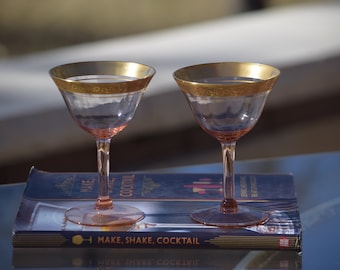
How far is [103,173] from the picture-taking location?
0.71 metres

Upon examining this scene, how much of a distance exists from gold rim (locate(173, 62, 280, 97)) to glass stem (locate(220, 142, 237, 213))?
0.17 ft

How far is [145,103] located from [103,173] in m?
0.81

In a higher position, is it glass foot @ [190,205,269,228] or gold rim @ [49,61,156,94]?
gold rim @ [49,61,156,94]

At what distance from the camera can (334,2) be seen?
2.25m

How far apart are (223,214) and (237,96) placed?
11cm

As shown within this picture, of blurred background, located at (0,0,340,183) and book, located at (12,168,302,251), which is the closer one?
book, located at (12,168,302,251)

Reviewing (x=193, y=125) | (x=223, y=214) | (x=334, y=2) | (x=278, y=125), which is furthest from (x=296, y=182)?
(x=334, y=2)

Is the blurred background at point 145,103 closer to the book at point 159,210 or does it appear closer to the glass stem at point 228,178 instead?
the book at point 159,210

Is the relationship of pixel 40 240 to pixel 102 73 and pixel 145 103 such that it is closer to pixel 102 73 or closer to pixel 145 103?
pixel 102 73

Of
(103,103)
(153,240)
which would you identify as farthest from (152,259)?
(103,103)

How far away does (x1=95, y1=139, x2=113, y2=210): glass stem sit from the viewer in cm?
71

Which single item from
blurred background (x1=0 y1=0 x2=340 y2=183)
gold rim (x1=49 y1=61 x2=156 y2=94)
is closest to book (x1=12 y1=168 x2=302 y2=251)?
gold rim (x1=49 y1=61 x2=156 y2=94)

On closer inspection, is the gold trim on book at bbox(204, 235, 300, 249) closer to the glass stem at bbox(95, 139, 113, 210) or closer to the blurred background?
the glass stem at bbox(95, 139, 113, 210)

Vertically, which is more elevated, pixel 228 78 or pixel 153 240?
pixel 228 78
